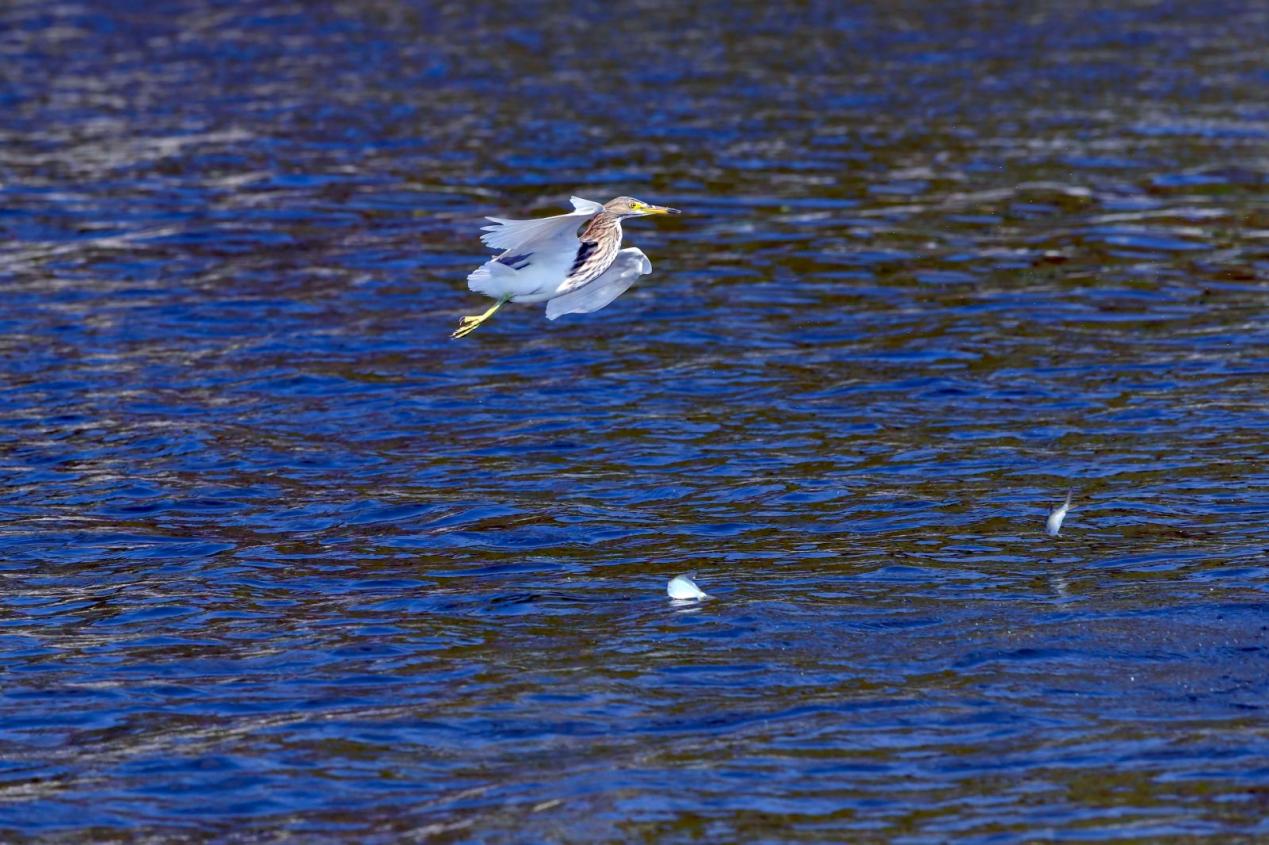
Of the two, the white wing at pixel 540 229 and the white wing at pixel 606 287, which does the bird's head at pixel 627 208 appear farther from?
the white wing at pixel 540 229

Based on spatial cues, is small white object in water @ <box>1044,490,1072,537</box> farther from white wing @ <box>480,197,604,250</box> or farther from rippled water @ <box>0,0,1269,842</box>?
white wing @ <box>480,197,604,250</box>

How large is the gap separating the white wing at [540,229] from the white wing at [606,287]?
0.29 m

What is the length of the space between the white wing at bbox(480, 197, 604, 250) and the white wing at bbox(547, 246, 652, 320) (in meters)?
0.29

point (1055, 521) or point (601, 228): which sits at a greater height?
point (601, 228)

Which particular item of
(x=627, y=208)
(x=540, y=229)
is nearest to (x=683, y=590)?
(x=540, y=229)

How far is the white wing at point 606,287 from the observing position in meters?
9.47

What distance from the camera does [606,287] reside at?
9742 mm

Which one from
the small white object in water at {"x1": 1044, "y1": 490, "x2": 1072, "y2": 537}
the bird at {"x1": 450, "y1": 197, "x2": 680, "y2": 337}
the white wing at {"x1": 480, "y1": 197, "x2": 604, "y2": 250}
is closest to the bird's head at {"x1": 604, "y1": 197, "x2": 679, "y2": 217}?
the bird at {"x1": 450, "y1": 197, "x2": 680, "y2": 337}

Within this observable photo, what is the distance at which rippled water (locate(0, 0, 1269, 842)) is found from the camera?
283 inches

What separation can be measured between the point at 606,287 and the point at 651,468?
5.80 feet

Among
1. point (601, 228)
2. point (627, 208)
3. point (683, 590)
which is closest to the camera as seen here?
point (683, 590)

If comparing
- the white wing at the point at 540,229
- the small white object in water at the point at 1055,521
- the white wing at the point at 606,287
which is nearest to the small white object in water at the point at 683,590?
the white wing at the point at 606,287

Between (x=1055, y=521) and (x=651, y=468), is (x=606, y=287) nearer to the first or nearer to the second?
(x=651, y=468)

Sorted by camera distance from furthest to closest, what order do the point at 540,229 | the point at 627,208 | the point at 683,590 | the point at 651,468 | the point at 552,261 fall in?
the point at 651,468
the point at 627,208
the point at 552,261
the point at 540,229
the point at 683,590
